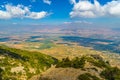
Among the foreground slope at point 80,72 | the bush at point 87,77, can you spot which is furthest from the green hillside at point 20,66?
the bush at point 87,77

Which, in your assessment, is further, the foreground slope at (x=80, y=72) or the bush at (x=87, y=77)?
the foreground slope at (x=80, y=72)

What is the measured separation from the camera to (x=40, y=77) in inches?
2539

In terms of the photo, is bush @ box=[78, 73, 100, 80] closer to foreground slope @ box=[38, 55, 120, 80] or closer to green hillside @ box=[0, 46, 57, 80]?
foreground slope @ box=[38, 55, 120, 80]

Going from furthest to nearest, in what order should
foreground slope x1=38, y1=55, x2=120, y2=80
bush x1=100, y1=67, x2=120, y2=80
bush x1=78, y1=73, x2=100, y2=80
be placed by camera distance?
1. bush x1=100, y1=67, x2=120, y2=80
2. foreground slope x1=38, y1=55, x2=120, y2=80
3. bush x1=78, y1=73, x2=100, y2=80

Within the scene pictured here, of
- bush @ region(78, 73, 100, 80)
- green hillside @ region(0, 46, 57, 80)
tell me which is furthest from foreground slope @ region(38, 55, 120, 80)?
green hillside @ region(0, 46, 57, 80)

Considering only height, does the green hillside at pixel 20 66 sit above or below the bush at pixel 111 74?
below

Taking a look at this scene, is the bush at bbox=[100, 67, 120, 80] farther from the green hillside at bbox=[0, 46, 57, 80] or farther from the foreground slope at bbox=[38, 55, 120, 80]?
the green hillside at bbox=[0, 46, 57, 80]

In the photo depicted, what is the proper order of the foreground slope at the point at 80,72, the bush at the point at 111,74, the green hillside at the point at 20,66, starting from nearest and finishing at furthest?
the foreground slope at the point at 80,72 → the bush at the point at 111,74 → the green hillside at the point at 20,66

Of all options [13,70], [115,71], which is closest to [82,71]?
[115,71]

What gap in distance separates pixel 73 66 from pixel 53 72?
574 cm

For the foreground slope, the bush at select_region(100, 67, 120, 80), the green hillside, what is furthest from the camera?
the green hillside

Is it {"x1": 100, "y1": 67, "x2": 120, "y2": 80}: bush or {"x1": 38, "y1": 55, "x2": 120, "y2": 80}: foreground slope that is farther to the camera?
{"x1": 100, "y1": 67, "x2": 120, "y2": 80}: bush

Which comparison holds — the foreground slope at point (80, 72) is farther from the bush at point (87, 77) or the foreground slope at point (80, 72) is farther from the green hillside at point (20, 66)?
the green hillside at point (20, 66)

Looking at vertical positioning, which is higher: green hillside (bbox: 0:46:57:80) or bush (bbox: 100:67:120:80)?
bush (bbox: 100:67:120:80)
